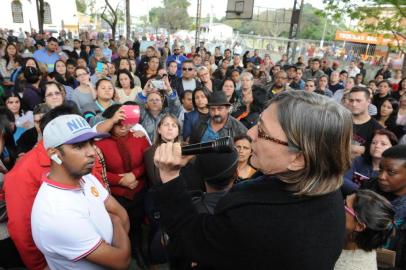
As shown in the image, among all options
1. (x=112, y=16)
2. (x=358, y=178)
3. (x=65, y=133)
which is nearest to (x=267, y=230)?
(x=65, y=133)

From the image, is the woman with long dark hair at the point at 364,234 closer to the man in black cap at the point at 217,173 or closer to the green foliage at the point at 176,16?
the man in black cap at the point at 217,173

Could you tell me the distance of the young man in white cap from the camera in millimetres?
1633

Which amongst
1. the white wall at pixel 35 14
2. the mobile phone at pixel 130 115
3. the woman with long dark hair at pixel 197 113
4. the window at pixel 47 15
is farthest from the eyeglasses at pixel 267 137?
the window at pixel 47 15

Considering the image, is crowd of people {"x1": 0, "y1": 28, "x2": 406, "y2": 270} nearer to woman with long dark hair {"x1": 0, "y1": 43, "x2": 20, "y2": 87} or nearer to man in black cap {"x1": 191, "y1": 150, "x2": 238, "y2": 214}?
man in black cap {"x1": 191, "y1": 150, "x2": 238, "y2": 214}

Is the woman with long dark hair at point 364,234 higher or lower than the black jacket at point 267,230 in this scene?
lower

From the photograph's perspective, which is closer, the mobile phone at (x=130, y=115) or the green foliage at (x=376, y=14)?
the mobile phone at (x=130, y=115)

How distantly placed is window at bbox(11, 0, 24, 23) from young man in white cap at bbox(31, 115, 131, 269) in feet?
143

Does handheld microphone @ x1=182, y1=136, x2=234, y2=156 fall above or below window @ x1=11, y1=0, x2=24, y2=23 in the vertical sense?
below

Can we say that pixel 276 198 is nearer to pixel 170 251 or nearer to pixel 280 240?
pixel 280 240

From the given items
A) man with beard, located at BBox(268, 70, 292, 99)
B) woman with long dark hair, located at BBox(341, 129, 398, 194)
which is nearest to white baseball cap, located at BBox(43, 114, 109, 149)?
woman with long dark hair, located at BBox(341, 129, 398, 194)

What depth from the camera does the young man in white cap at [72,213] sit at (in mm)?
1633

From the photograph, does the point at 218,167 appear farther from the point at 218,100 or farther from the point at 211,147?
the point at 218,100

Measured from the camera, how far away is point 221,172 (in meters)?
1.72

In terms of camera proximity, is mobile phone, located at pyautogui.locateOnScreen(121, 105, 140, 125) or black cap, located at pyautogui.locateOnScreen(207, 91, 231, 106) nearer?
mobile phone, located at pyautogui.locateOnScreen(121, 105, 140, 125)
